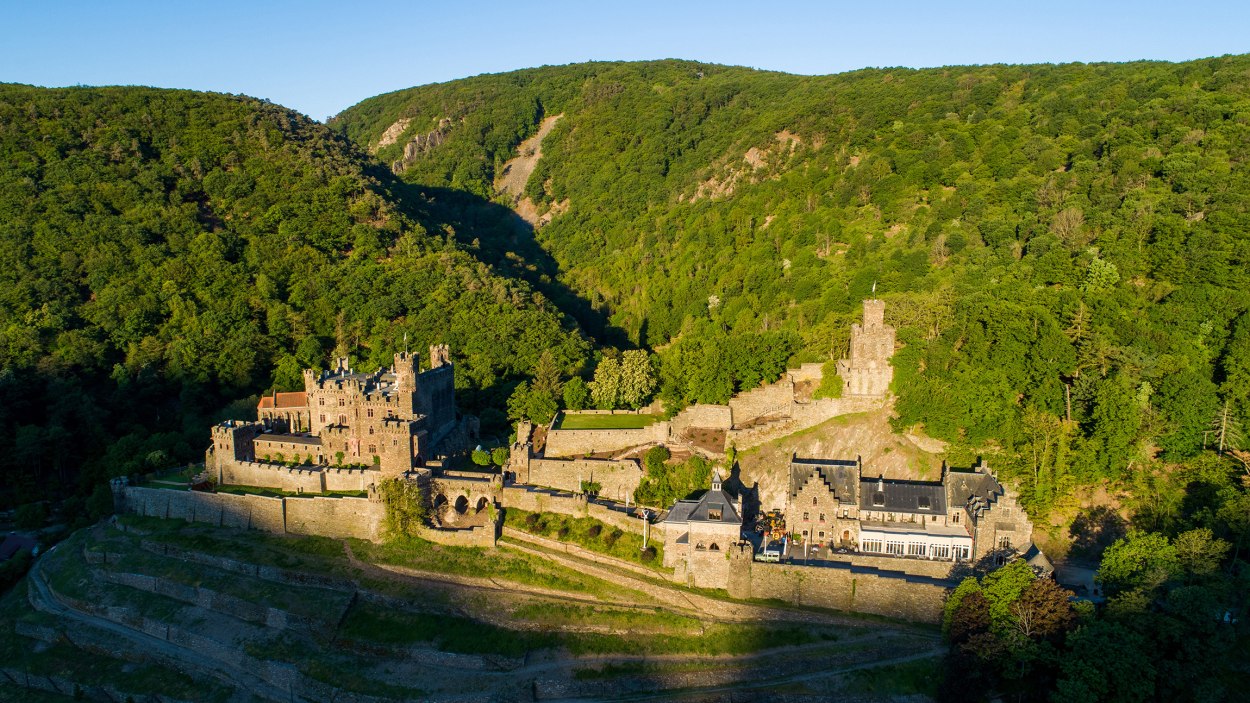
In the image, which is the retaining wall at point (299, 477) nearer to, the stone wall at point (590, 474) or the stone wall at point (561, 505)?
the stone wall at point (561, 505)

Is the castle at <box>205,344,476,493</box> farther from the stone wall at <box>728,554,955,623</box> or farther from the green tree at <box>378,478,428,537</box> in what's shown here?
the stone wall at <box>728,554,955,623</box>

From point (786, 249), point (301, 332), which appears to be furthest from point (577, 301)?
point (301, 332)

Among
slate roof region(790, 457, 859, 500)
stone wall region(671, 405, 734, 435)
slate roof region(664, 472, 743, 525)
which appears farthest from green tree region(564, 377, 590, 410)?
slate roof region(790, 457, 859, 500)

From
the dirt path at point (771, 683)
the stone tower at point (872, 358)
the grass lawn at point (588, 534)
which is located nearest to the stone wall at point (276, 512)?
the grass lawn at point (588, 534)

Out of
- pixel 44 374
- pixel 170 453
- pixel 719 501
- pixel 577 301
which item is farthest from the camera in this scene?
pixel 577 301

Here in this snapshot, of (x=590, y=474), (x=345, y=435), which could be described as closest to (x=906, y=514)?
(x=590, y=474)

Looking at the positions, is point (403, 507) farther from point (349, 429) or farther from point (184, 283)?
point (184, 283)

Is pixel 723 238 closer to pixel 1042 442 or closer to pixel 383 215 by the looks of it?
pixel 383 215
